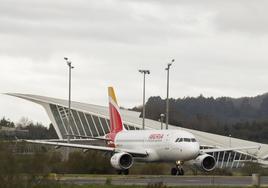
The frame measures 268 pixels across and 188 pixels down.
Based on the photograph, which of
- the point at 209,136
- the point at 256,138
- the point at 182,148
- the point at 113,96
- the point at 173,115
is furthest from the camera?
the point at 173,115

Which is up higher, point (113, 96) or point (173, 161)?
point (113, 96)

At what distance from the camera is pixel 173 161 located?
55.2 metres

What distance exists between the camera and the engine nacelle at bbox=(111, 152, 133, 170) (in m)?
55.0

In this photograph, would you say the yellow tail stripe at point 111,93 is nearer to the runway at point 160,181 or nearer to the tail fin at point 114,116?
the tail fin at point 114,116

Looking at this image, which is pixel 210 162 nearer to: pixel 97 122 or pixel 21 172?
pixel 21 172

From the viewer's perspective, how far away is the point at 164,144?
54.8 meters

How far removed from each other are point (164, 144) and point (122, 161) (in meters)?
3.42

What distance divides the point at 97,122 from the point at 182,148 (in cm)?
7496

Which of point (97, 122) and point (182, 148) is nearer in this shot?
point (182, 148)

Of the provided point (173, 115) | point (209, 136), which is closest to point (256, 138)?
point (173, 115)

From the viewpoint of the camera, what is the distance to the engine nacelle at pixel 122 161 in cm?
5505

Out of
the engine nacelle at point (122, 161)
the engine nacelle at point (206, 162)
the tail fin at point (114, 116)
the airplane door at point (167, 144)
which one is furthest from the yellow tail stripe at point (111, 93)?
the engine nacelle at point (206, 162)

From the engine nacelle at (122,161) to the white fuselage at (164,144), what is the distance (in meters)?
1.66

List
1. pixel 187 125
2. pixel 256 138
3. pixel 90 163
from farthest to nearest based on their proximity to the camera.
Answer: pixel 187 125 → pixel 256 138 → pixel 90 163
